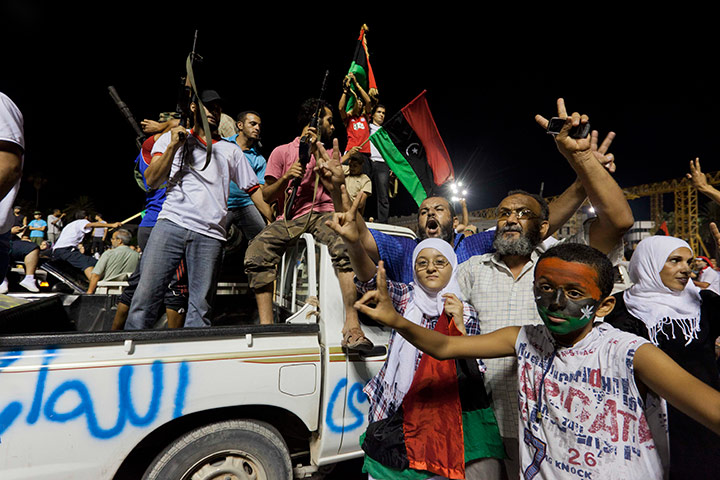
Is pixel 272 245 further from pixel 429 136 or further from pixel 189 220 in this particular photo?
pixel 429 136

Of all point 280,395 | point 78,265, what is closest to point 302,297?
point 280,395

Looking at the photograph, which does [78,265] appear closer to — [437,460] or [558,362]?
[437,460]

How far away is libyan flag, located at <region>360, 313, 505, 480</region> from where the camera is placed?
162cm

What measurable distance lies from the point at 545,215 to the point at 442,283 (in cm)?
78

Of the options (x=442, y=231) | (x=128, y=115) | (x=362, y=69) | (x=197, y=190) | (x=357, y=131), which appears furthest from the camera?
(x=357, y=131)

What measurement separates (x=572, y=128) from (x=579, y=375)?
44.9 inches

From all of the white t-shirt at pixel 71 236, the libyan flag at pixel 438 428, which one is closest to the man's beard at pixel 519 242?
the libyan flag at pixel 438 428

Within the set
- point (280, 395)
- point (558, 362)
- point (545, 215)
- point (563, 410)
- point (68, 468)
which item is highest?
point (545, 215)

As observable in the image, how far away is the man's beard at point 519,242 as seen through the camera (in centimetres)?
191

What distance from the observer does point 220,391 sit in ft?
6.51

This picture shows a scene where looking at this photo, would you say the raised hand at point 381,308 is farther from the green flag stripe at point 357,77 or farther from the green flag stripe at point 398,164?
the green flag stripe at point 357,77

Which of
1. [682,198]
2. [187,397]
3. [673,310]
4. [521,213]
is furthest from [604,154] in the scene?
[682,198]

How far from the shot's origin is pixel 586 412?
1319 mm

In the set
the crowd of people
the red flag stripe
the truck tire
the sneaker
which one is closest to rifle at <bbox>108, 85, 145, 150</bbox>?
the crowd of people
